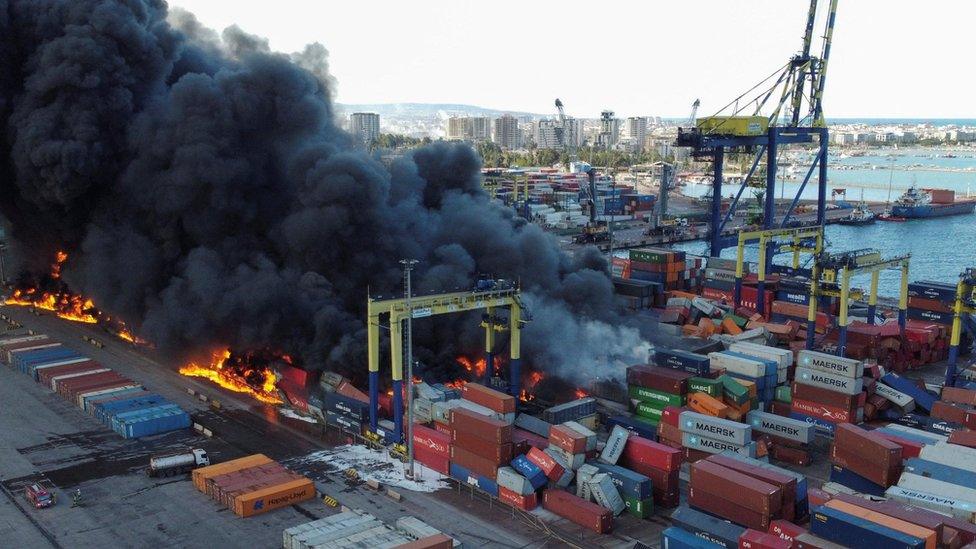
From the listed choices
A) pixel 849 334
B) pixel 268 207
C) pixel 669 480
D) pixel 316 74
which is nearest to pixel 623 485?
pixel 669 480

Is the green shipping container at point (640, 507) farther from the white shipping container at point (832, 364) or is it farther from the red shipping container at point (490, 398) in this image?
the white shipping container at point (832, 364)

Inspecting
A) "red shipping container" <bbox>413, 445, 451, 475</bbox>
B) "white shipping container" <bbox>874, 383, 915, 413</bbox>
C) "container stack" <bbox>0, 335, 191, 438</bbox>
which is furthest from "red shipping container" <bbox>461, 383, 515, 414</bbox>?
"white shipping container" <bbox>874, 383, 915, 413</bbox>

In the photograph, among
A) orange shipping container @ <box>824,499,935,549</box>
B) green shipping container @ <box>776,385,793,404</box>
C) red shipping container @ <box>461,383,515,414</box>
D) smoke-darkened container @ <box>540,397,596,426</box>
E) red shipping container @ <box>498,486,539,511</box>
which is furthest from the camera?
green shipping container @ <box>776,385,793,404</box>

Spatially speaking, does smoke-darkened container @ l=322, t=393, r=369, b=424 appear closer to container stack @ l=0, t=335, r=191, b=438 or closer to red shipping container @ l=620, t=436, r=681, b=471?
container stack @ l=0, t=335, r=191, b=438

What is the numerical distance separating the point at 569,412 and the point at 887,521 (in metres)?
16.7

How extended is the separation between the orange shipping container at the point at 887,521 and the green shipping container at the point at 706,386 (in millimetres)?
14160

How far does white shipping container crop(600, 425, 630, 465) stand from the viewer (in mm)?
35250

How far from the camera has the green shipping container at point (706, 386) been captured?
41594 mm

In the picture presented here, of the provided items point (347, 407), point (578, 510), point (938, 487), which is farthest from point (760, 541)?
point (347, 407)

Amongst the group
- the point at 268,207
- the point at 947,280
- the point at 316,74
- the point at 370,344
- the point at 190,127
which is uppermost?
the point at 316,74

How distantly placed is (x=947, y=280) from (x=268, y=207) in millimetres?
83996

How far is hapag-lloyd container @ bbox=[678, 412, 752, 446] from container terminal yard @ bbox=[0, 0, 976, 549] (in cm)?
12

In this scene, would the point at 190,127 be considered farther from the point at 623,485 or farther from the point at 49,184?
the point at 623,485

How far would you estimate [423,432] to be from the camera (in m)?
38.7
